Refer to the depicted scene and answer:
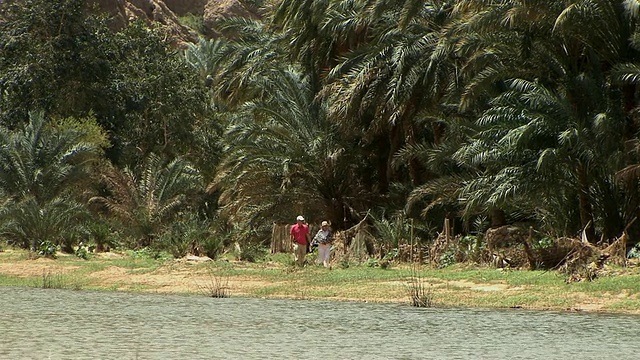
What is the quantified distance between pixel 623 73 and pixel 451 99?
5.35 m

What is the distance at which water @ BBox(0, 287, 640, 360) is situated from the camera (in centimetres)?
1164

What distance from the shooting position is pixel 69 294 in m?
19.0

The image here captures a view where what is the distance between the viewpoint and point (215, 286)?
18828 millimetres

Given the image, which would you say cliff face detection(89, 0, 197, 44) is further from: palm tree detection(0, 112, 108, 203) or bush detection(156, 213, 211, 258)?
bush detection(156, 213, 211, 258)

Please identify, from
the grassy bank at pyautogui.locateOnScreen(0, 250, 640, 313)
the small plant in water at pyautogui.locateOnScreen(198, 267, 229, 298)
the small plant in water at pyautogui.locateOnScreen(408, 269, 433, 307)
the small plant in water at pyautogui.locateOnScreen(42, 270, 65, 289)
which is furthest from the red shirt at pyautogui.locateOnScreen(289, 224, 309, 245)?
the small plant in water at pyautogui.locateOnScreen(408, 269, 433, 307)

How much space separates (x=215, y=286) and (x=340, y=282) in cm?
228

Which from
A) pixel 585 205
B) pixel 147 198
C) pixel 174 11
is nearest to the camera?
pixel 585 205

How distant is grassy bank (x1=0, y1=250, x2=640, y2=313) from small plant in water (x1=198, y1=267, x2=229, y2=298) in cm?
2

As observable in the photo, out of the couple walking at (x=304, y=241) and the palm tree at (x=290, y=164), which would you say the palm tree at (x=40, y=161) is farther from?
the couple walking at (x=304, y=241)

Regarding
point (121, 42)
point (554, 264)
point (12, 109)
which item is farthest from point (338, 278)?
point (121, 42)

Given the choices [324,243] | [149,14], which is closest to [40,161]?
[324,243]

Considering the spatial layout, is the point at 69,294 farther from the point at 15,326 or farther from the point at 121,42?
the point at 121,42

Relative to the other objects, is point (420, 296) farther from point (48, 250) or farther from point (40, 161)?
point (40, 161)

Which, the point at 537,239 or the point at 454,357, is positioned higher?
the point at 537,239
